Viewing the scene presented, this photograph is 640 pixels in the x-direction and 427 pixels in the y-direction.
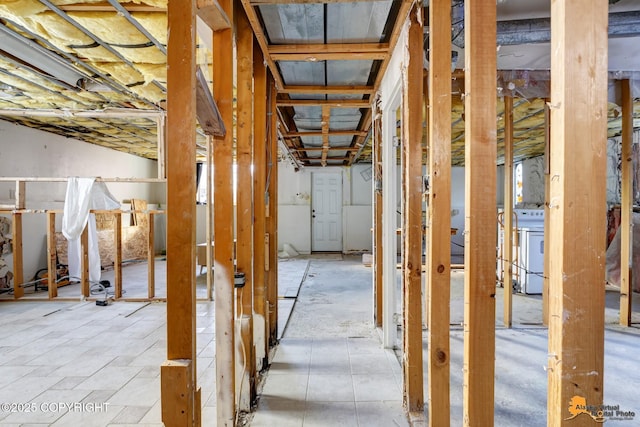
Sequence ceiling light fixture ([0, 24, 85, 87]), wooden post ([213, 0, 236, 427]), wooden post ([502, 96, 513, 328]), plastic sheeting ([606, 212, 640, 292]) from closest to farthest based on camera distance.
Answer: wooden post ([213, 0, 236, 427]), ceiling light fixture ([0, 24, 85, 87]), wooden post ([502, 96, 513, 328]), plastic sheeting ([606, 212, 640, 292])

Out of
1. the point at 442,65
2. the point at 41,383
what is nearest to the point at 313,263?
the point at 41,383

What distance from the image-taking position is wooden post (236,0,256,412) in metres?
1.89

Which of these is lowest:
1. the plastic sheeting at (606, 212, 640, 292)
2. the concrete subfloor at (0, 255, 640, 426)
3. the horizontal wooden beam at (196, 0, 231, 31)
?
the concrete subfloor at (0, 255, 640, 426)

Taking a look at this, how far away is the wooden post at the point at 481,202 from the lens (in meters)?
0.99

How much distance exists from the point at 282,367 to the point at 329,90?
2435 millimetres

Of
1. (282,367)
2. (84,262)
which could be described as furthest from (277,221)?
(84,262)

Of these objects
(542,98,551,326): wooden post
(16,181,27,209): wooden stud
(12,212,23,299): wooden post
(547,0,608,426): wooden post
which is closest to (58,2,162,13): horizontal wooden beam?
(547,0,608,426): wooden post

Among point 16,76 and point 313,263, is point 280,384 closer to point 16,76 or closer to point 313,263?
point 16,76

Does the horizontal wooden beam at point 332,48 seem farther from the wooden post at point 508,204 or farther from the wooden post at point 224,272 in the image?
the wooden post at point 508,204

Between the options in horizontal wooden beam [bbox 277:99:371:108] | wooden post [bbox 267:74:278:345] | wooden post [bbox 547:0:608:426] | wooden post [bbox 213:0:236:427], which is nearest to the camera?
wooden post [bbox 547:0:608:426]

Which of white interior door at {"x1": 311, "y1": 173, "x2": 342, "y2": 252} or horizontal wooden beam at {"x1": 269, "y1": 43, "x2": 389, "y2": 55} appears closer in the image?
horizontal wooden beam at {"x1": 269, "y1": 43, "x2": 389, "y2": 55}

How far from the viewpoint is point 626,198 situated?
334cm

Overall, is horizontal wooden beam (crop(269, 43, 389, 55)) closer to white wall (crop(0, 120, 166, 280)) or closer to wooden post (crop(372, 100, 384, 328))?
wooden post (crop(372, 100, 384, 328))

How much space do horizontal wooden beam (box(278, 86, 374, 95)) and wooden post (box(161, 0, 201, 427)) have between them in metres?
2.08
